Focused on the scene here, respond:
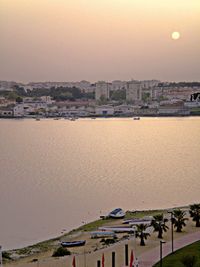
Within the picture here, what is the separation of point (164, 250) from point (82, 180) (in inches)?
224

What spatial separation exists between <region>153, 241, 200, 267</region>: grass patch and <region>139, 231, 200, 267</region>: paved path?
0.10 m

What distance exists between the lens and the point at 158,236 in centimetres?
544

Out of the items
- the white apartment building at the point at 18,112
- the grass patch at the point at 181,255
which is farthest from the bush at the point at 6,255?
the white apartment building at the point at 18,112

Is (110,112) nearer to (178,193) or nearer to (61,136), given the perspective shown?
(61,136)

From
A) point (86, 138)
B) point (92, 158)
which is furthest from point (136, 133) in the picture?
point (92, 158)

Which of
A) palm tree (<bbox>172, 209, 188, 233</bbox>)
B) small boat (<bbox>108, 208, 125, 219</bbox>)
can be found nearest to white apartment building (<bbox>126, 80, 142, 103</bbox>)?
small boat (<bbox>108, 208, 125, 219</bbox>)

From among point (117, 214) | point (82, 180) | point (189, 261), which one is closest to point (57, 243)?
point (117, 214)

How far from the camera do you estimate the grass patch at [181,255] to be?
4.20 meters

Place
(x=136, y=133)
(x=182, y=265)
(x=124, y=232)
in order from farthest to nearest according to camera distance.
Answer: (x=136, y=133) < (x=124, y=232) < (x=182, y=265)

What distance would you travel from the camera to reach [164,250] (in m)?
4.84

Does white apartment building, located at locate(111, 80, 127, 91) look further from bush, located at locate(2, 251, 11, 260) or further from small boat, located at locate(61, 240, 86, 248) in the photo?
bush, located at locate(2, 251, 11, 260)

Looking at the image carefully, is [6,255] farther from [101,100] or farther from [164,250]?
[101,100]

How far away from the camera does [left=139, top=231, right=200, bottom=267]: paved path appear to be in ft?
14.6

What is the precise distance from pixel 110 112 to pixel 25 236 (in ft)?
93.8
